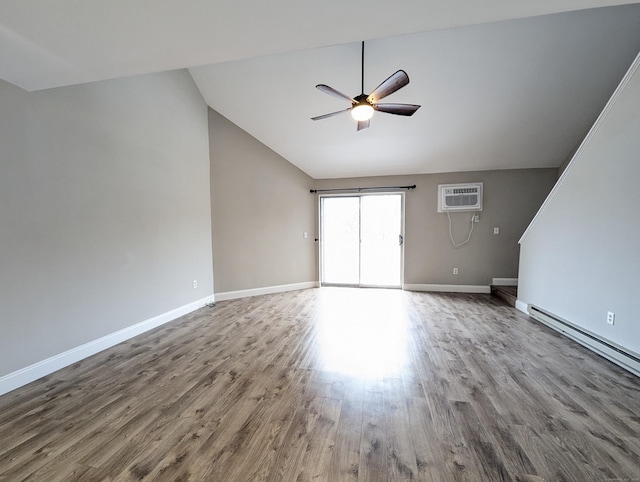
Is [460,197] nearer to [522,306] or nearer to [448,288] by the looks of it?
[448,288]

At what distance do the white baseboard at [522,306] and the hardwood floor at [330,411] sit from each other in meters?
0.79

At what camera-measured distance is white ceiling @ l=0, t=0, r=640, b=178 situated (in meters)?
1.49

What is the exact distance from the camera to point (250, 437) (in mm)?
1568

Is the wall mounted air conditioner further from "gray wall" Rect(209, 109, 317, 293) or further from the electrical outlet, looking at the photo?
the electrical outlet

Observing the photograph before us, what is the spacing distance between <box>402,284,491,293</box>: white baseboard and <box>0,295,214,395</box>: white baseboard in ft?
14.2

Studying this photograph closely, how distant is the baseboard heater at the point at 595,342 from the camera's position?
2230 mm

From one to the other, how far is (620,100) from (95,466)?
15.4ft

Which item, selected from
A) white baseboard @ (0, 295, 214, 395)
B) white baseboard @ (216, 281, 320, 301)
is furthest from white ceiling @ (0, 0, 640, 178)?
white baseboard @ (216, 281, 320, 301)

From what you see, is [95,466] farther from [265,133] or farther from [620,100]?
[620,100]

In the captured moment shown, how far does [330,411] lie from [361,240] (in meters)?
4.23

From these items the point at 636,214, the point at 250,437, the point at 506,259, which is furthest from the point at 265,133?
the point at 506,259

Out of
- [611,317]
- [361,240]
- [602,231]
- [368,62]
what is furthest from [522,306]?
[368,62]

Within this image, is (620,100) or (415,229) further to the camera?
(415,229)

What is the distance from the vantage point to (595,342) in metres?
2.57
